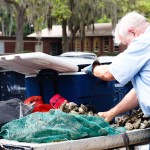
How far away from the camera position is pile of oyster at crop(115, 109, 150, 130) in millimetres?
4270

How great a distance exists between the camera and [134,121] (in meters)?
4.43

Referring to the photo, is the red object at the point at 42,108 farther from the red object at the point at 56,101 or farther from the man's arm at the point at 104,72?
the man's arm at the point at 104,72

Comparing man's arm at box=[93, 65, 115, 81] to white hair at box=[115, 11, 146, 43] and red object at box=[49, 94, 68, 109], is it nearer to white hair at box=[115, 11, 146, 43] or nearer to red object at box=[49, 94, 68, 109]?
white hair at box=[115, 11, 146, 43]

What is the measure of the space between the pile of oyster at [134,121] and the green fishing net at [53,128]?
39 centimetres

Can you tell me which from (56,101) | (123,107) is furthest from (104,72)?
(56,101)

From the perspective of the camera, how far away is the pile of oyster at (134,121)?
168 inches

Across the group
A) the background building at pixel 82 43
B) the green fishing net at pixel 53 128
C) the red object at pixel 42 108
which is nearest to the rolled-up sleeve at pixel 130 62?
the green fishing net at pixel 53 128

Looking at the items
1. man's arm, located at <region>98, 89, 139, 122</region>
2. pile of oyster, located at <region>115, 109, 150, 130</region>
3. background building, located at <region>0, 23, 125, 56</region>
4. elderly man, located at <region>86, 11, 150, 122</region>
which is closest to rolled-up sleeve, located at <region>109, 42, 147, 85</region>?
elderly man, located at <region>86, 11, 150, 122</region>

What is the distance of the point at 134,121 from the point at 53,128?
3.35 feet

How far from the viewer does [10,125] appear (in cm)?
392

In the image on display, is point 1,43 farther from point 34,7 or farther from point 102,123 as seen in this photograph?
point 102,123

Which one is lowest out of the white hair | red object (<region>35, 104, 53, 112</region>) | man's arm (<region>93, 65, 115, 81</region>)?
red object (<region>35, 104, 53, 112</region>)

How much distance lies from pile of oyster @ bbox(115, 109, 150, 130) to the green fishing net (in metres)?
0.39

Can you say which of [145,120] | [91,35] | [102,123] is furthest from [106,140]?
[91,35]
